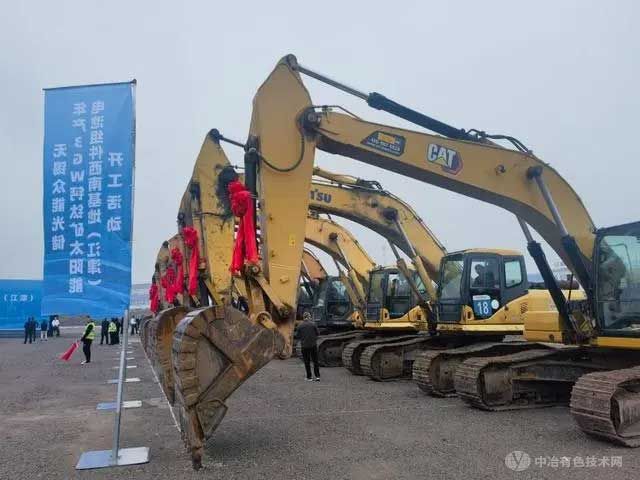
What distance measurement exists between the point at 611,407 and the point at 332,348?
10333 millimetres

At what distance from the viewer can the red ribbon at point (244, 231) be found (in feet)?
23.7

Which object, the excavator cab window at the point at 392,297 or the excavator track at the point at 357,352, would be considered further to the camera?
the excavator cab window at the point at 392,297

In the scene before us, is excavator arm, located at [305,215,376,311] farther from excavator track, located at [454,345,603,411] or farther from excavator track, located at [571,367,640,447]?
excavator track, located at [571,367,640,447]

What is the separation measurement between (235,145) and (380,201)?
391 centimetres

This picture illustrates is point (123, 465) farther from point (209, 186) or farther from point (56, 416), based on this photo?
point (209, 186)

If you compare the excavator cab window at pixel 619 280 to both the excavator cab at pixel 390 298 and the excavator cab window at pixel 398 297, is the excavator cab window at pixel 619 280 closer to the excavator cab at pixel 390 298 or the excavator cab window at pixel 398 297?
the excavator cab at pixel 390 298

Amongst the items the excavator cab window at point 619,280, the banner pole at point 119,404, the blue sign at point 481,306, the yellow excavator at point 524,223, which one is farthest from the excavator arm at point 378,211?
the banner pole at point 119,404

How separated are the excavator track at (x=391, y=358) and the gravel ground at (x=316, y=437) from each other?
0.70 m

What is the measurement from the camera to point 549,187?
927 centimetres

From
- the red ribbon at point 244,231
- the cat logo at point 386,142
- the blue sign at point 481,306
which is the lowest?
the blue sign at point 481,306

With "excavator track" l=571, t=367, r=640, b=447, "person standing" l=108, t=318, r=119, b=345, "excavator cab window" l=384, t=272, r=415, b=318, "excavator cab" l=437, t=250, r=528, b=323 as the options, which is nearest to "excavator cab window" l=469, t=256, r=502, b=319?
"excavator cab" l=437, t=250, r=528, b=323

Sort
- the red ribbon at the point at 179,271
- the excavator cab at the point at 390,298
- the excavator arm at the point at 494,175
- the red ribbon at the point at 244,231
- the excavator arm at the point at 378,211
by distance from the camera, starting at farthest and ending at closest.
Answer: the excavator cab at the point at 390,298 → the excavator arm at the point at 378,211 → the red ribbon at the point at 179,271 → the excavator arm at the point at 494,175 → the red ribbon at the point at 244,231

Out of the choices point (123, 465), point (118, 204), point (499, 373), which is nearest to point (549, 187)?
point (499, 373)

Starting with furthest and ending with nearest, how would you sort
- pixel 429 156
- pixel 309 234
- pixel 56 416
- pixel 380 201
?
1. pixel 309 234
2. pixel 380 201
3. pixel 56 416
4. pixel 429 156
